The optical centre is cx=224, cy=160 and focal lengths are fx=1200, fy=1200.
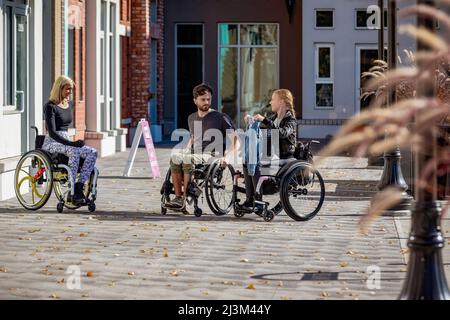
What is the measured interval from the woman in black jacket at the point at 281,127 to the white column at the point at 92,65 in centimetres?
1200

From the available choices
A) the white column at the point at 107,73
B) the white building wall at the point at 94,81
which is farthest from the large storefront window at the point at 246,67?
the white building wall at the point at 94,81

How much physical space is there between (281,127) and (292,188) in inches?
27.3

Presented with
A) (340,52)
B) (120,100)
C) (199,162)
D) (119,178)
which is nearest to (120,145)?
(120,100)

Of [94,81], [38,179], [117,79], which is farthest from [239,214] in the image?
[117,79]

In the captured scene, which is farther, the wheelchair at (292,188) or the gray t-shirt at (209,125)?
the gray t-shirt at (209,125)

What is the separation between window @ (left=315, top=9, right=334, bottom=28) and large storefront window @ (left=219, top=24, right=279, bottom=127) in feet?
6.48

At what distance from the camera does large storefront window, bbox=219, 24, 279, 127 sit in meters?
36.4

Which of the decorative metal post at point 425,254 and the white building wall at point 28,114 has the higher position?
the white building wall at point 28,114

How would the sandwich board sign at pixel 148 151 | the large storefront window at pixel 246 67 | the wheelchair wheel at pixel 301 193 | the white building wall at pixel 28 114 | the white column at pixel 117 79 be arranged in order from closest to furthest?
1. the wheelchair wheel at pixel 301 193
2. the white building wall at pixel 28 114
3. the sandwich board sign at pixel 148 151
4. the white column at pixel 117 79
5. the large storefront window at pixel 246 67

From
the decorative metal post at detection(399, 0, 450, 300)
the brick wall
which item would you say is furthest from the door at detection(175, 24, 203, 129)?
the decorative metal post at detection(399, 0, 450, 300)

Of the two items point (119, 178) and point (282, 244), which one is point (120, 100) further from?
point (282, 244)

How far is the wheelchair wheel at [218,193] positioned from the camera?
44.2 feet

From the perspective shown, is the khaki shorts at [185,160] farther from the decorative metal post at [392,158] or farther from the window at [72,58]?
the window at [72,58]

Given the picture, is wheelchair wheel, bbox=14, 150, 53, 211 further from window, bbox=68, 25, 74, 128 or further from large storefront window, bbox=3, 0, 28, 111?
window, bbox=68, 25, 74, 128
